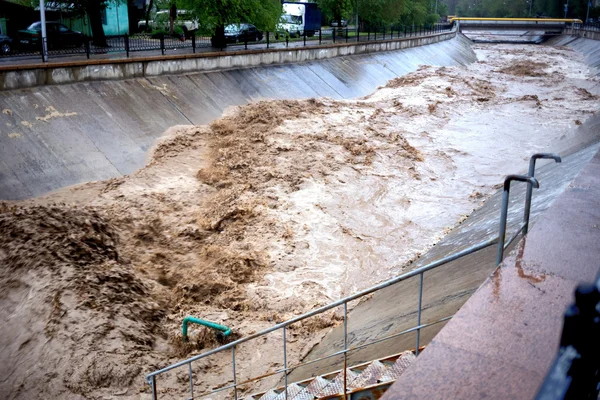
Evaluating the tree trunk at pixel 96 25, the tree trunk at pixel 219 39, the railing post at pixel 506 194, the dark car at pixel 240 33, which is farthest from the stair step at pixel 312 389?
the dark car at pixel 240 33

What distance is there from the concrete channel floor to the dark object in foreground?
204 centimetres

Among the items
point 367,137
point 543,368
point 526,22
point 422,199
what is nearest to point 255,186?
point 422,199

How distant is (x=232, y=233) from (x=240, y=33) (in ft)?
72.6

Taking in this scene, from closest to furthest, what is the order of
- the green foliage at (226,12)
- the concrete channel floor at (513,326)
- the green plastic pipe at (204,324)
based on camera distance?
the concrete channel floor at (513,326) < the green plastic pipe at (204,324) < the green foliage at (226,12)

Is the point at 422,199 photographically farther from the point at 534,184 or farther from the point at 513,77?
the point at 513,77

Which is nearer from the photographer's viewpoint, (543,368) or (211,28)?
(543,368)

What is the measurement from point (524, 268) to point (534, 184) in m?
0.67

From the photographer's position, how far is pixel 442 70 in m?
38.4

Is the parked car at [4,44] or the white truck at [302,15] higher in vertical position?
the white truck at [302,15]

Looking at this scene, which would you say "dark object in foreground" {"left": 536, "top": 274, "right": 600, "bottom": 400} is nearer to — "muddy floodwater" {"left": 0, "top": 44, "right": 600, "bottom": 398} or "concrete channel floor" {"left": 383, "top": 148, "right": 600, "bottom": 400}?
"concrete channel floor" {"left": 383, "top": 148, "right": 600, "bottom": 400}

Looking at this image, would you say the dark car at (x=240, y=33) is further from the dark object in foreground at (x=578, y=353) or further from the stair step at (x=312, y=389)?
the dark object in foreground at (x=578, y=353)

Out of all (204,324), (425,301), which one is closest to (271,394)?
(204,324)

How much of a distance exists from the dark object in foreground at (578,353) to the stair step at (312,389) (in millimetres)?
4645

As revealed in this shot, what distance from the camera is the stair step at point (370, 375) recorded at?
17.0 feet
